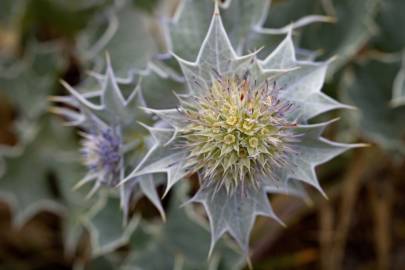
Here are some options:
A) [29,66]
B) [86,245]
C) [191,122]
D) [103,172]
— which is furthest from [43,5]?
[191,122]

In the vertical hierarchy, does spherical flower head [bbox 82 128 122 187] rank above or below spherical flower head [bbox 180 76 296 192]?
below

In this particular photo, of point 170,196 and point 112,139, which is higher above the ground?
point 112,139

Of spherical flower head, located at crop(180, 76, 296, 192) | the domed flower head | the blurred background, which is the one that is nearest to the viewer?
spherical flower head, located at crop(180, 76, 296, 192)

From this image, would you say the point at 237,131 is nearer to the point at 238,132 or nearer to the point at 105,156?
the point at 238,132

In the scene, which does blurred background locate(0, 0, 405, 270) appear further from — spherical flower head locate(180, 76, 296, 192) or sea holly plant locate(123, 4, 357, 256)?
spherical flower head locate(180, 76, 296, 192)

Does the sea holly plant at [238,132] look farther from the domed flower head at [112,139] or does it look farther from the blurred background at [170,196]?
the blurred background at [170,196]

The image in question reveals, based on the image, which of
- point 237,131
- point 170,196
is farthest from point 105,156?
point 170,196

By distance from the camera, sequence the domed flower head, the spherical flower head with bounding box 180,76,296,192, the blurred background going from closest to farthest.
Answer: the spherical flower head with bounding box 180,76,296,192 < the domed flower head < the blurred background

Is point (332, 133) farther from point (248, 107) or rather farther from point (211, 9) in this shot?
point (248, 107)

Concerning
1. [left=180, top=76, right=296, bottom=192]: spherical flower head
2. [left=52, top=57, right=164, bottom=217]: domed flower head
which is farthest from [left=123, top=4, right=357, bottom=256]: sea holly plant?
[left=52, top=57, right=164, bottom=217]: domed flower head
